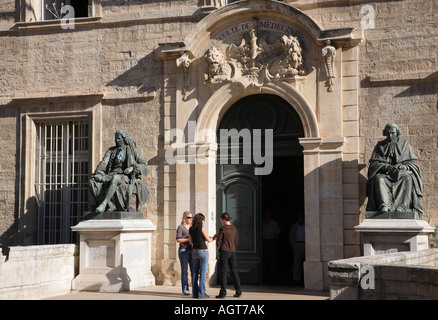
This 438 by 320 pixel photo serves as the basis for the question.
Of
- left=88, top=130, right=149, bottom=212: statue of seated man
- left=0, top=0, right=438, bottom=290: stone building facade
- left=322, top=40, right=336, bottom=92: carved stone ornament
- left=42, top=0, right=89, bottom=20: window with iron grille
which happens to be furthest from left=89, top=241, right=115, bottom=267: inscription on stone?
left=42, top=0, right=89, bottom=20: window with iron grille

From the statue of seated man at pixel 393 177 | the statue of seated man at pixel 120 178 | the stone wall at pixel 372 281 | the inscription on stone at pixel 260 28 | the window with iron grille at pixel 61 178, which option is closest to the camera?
the stone wall at pixel 372 281

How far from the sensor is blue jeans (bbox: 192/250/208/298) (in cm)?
1041

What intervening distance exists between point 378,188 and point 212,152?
3.47m

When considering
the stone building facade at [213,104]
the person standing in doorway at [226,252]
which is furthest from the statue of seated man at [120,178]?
the person standing in doorway at [226,252]

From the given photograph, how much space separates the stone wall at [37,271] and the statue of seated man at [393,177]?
507 centimetres

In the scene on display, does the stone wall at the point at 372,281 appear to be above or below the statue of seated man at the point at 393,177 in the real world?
below

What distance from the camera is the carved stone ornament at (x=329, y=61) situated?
1208 centimetres

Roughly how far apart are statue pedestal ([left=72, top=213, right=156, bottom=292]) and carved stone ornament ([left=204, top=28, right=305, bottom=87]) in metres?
3.24

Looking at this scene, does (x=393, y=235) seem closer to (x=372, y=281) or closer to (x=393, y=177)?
(x=393, y=177)

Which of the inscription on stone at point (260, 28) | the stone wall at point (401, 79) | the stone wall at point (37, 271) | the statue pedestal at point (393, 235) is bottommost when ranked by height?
the stone wall at point (37, 271)

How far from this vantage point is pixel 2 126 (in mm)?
14336

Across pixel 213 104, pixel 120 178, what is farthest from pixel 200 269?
pixel 213 104

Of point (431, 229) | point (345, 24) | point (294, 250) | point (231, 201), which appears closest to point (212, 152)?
point (231, 201)

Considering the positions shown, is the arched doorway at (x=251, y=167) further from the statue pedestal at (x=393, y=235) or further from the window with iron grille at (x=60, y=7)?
the window with iron grille at (x=60, y=7)
